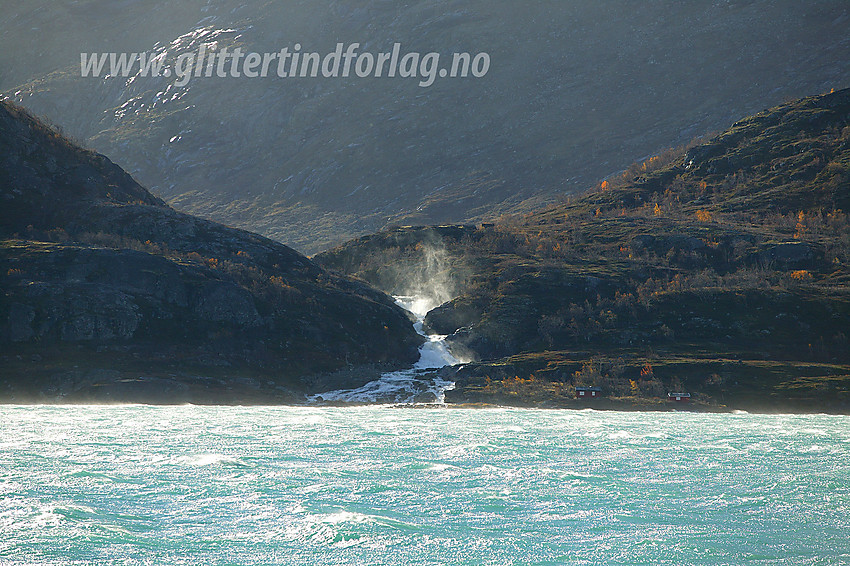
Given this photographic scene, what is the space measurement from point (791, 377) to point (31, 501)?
116 m

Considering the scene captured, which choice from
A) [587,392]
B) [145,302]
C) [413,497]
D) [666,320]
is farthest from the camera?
[666,320]

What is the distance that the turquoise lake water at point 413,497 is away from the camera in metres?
30.9

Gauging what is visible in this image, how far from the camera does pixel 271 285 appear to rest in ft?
499

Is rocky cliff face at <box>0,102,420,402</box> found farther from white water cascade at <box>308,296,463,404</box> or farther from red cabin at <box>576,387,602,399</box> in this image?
red cabin at <box>576,387,602,399</box>

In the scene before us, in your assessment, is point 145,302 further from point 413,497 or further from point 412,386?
point 413,497

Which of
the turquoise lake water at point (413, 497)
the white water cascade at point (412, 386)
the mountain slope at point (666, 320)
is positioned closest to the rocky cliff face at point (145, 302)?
the white water cascade at point (412, 386)

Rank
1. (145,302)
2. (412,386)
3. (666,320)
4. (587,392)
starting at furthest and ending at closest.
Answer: (666,320) → (145,302) → (412,386) → (587,392)

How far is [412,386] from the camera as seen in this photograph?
129625 mm

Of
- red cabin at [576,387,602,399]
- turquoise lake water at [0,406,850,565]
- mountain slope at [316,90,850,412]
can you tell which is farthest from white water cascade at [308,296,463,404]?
turquoise lake water at [0,406,850,565]

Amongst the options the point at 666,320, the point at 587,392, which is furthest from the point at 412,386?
the point at 666,320

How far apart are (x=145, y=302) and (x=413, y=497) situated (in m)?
102

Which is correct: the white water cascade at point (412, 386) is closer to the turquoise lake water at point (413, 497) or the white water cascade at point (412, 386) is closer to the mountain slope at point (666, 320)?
the mountain slope at point (666, 320)

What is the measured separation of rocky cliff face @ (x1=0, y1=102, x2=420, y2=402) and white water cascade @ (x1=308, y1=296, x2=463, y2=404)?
3725 millimetres

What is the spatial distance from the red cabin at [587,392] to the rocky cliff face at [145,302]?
117 ft
